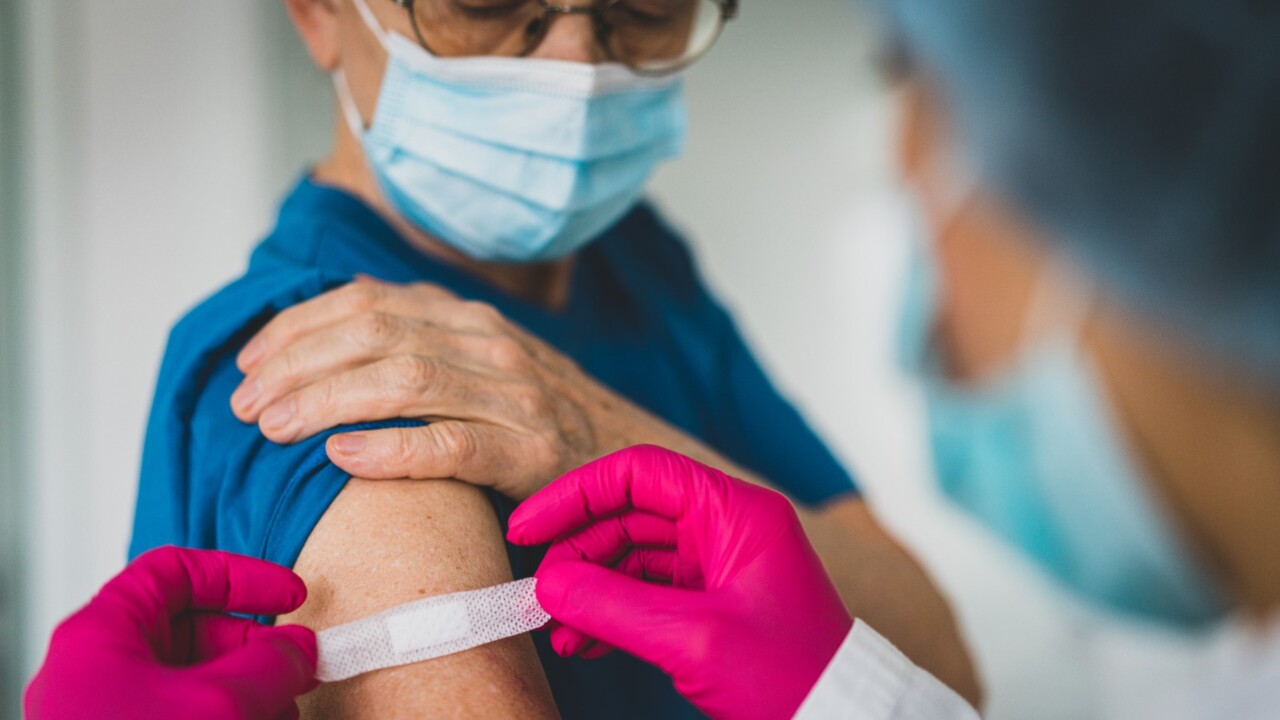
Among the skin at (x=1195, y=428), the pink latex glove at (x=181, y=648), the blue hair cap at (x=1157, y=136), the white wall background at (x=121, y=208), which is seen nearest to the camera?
the pink latex glove at (x=181, y=648)

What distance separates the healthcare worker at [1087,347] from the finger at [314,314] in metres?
0.26

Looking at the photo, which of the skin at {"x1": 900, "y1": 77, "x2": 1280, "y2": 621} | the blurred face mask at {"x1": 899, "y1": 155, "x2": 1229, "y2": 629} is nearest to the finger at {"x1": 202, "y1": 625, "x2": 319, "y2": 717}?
the skin at {"x1": 900, "y1": 77, "x2": 1280, "y2": 621}

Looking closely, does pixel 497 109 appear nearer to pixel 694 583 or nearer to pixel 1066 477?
pixel 694 583

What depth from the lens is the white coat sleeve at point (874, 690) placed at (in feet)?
2.46

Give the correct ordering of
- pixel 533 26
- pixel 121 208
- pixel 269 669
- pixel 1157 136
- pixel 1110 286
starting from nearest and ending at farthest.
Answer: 1. pixel 269 669
2. pixel 533 26
3. pixel 1157 136
4. pixel 121 208
5. pixel 1110 286

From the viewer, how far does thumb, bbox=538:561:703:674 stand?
2.44ft

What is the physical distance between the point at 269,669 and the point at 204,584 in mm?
92

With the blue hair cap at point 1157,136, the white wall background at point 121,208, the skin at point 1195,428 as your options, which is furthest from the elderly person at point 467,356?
the skin at point 1195,428

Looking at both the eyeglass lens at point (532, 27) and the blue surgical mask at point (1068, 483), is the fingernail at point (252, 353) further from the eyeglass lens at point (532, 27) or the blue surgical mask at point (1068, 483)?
the blue surgical mask at point (1068, 483)

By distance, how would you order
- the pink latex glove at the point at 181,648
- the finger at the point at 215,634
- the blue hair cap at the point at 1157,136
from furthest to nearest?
the blue hair cap at the point at 1157,136
the finger at the point at 215,634
the pink latex glove at the point at 181,648

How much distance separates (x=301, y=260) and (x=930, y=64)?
7.53 ft

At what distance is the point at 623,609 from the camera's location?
76 cm

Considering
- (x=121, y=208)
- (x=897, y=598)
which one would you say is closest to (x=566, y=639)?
(x=897, y=598)

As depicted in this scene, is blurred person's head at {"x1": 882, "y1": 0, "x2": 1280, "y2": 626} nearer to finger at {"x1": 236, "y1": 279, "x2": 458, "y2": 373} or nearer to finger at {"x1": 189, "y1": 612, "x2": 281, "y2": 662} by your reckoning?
finger at {"x1": 236, "y1": 279, "x2": 458, "y2": 373}
